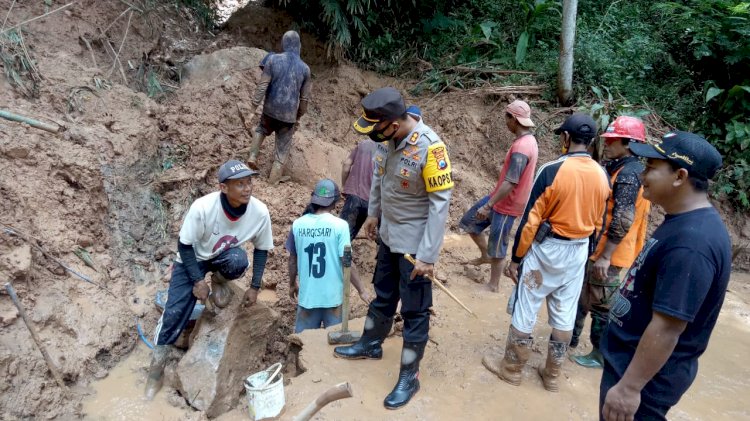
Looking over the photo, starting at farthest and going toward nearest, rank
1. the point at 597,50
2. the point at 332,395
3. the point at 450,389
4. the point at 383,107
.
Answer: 1. the point at 597,50
2. the point at 450,389
3. the point at 383,107
4. the point at 332,395

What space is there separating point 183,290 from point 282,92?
120 inches

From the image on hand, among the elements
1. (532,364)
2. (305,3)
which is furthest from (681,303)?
(305,3)

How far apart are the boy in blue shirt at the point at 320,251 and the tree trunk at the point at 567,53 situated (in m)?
5.04

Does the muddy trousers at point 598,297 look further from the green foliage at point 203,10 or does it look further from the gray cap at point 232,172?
the green foliage at point 203,10

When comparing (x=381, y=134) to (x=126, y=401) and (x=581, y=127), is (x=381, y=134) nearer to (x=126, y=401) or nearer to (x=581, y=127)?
(x=581, y=127)

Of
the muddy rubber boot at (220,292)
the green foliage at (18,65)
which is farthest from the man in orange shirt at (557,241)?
the green foliage at (18,65)

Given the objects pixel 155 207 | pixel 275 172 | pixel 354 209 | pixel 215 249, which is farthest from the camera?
pixel 275 172

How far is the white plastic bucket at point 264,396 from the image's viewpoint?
9.48 feet

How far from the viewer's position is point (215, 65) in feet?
22.6

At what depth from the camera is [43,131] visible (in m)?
4.66

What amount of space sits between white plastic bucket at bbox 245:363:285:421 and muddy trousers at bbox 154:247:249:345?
860 millimetres

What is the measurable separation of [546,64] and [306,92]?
4.51 metres

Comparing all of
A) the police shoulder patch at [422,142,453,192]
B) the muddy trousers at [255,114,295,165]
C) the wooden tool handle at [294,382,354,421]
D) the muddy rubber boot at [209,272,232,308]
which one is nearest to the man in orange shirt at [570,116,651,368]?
the police shoulder patch at [422,142,453,192]

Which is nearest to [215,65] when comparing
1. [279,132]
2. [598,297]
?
[279,132]
